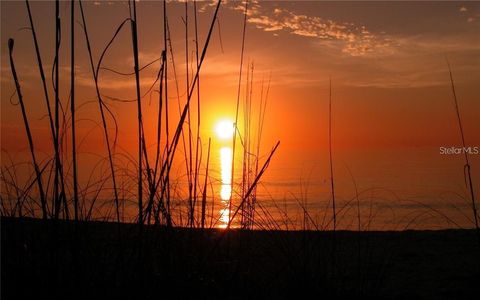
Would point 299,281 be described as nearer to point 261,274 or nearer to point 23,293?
point 261,274

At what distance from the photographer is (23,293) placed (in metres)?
1.24

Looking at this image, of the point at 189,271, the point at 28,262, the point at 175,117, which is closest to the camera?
the point at 28,262

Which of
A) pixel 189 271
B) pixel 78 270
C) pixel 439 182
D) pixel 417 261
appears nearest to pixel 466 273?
pixel 417 261

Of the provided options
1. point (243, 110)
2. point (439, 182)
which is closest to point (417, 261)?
point (243, 110)

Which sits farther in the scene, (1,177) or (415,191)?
(415,191)

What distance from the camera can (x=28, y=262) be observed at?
1.32 m

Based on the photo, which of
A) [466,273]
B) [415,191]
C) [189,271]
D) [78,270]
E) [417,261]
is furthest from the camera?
[415,191]

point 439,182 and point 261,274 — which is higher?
point 439,182

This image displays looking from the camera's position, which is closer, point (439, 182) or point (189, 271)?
point (189, 271)

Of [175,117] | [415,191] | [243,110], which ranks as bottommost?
[175,117]

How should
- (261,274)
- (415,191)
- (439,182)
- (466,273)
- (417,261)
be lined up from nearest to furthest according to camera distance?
(261,274), (466,273), (417,261), (415,191), (439,182)

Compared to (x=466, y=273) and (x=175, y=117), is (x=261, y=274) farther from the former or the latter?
(x=466, y=273)

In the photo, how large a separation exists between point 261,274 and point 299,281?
0.19 metres

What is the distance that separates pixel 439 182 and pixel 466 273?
15445 millimetres
